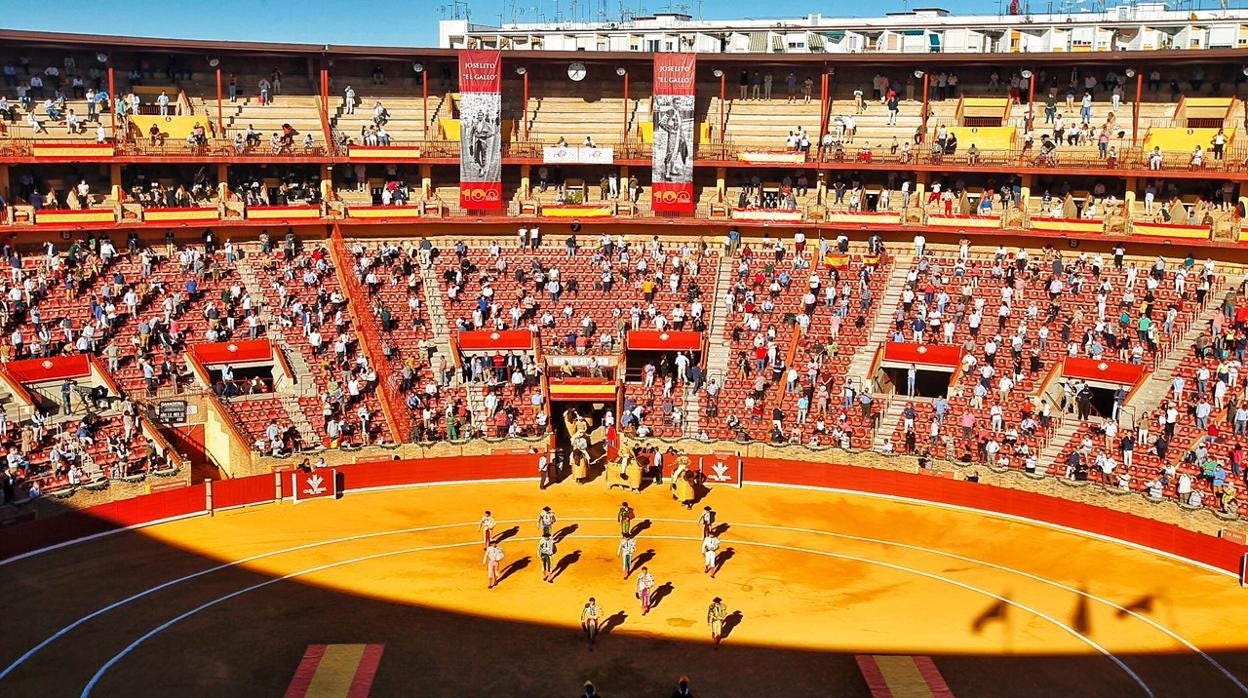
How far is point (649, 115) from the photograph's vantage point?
215 feet

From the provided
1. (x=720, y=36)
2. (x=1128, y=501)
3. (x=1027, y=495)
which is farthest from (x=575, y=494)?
(x=720, y=36)

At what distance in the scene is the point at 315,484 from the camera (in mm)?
45094

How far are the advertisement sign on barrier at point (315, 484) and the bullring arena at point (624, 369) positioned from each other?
205mm

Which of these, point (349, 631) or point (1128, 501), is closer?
point (349, 631)

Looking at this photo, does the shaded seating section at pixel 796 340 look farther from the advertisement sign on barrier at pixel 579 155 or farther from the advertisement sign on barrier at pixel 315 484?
the advertisement sign on barrier at pixel 315 484

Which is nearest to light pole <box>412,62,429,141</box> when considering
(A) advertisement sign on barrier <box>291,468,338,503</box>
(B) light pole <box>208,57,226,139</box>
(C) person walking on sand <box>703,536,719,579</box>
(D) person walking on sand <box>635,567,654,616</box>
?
(B) light pole <box>208,57,226,139</box>

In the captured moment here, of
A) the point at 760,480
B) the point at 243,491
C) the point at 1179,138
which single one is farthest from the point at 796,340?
the point at 243,491

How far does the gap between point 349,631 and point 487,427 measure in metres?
17.7

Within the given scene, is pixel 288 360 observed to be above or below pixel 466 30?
below

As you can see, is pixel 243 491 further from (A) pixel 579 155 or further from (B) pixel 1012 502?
(B) pixel 1012 502

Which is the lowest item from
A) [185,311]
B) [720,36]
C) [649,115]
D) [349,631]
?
[349,631]

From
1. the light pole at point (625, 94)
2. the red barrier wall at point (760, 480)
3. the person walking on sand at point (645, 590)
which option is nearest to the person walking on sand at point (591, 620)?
the person walking on sand at point (645, 590)

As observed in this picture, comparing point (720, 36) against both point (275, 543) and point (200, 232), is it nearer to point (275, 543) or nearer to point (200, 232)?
point (200, 232)

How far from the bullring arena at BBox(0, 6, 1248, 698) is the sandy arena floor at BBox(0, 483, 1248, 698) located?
176mm
